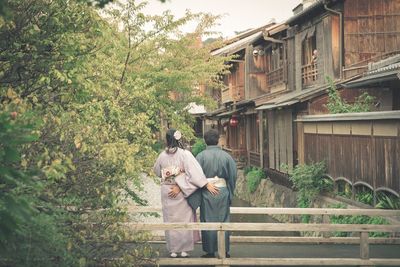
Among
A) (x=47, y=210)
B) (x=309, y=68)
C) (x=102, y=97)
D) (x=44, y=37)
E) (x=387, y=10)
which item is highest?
(x=387, y=10)

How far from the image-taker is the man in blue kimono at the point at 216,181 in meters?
7.82

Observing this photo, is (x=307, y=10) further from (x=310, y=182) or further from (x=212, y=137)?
(x=212, y=137)

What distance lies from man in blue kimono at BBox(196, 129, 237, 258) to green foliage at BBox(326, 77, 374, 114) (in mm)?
8957

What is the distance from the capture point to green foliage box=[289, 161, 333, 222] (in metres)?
15.6

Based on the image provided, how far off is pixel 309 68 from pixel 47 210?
18793mm

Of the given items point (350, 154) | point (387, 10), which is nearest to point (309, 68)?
point (387, 10)

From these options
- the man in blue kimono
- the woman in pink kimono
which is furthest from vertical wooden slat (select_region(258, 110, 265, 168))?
the woman in pink kimono

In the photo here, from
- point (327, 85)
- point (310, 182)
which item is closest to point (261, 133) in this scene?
point (327, 85)

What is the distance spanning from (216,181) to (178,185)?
0.60 metres

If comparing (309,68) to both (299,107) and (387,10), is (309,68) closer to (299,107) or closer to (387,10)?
(299,107)

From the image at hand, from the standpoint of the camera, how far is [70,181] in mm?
5633

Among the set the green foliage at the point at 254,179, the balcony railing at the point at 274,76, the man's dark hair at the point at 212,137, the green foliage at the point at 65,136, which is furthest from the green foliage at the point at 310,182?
the balcony railing at the point at 274,76

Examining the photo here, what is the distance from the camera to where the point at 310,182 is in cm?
1595

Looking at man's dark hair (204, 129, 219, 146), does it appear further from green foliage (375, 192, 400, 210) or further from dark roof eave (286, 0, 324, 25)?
dark roof eave (286, 0, 324, 25)
